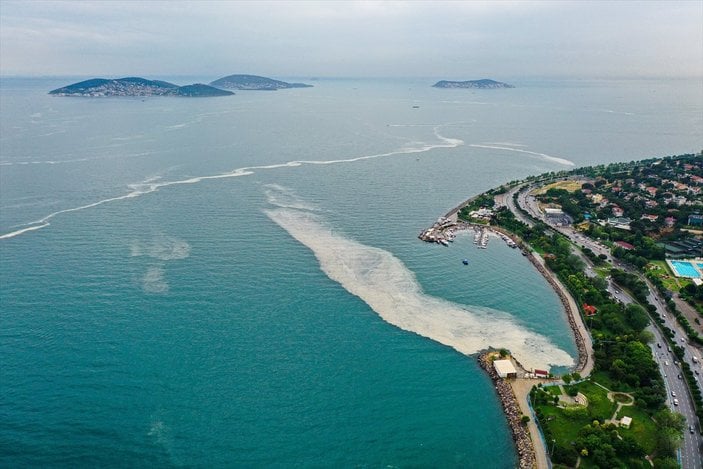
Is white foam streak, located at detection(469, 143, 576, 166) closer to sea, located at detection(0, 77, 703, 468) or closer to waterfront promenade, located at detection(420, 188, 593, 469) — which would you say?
sea, located at detection(0, 77, 703, 468)

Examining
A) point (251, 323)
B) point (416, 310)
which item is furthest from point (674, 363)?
point (251, 323)

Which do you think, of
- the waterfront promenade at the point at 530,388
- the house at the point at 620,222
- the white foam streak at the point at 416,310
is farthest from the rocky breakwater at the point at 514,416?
the house at the point at 620,222

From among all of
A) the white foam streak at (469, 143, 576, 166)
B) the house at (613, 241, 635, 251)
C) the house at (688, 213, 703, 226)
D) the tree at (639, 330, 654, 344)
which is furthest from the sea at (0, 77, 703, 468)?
the white foam streak at (469, 143, 576, 166)

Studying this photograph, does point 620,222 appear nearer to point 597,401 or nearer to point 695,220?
point 695,220

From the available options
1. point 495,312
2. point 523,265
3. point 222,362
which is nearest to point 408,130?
point 523,265

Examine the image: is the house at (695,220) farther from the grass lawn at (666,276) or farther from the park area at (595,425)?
the park area at (595,425)

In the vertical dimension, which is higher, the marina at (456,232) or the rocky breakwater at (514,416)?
the marina at (456,232)

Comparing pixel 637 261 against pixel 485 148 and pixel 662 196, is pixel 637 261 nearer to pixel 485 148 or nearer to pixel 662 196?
pixel 662 196
